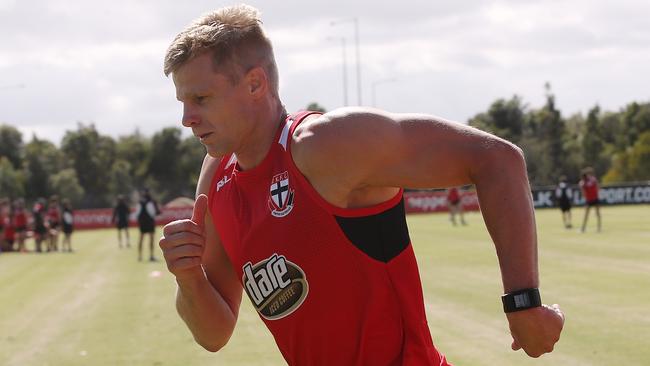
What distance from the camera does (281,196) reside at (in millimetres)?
3393

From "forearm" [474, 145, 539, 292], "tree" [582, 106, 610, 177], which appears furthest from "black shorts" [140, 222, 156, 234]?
"tree" [582, 106, 610, 177]

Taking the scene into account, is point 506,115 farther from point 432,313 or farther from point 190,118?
point 190,118

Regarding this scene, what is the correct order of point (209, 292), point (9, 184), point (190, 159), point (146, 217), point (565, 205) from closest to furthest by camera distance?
point (209, 292) → point (146, 217) → point (565, 205) → point (9, 184) → point (190, 159)

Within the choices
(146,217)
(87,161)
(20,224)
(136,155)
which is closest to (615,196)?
(20,224)

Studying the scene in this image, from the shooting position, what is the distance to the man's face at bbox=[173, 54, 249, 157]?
11.5 ft

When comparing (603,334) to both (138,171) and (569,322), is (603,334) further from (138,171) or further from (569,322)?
(138,171)

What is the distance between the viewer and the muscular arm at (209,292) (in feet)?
12.6

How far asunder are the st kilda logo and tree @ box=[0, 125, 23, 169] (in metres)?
99.0

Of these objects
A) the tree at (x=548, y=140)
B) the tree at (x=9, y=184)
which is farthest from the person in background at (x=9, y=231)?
the tree at (x=548, y=140)

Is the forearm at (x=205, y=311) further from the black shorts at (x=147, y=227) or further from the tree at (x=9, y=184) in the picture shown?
the tree at (x=9, y=184)

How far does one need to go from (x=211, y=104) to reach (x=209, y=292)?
82 cm

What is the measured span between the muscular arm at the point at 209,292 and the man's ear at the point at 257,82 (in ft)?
1.71

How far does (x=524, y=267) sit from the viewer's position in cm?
313

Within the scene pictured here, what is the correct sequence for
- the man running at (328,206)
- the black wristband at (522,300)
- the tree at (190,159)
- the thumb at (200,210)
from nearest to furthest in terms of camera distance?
the black wristband at (522,300) < the man running at (328,206) < the thumb at (200,210) < the tree at (190,159)
